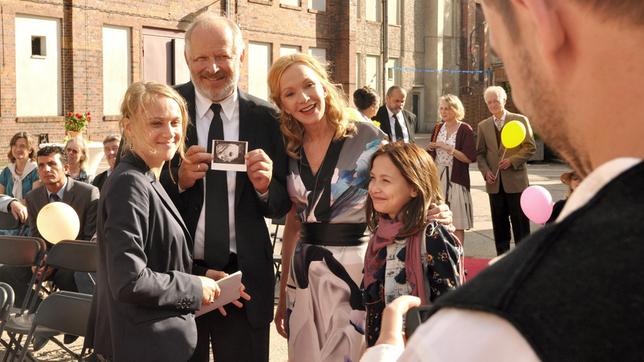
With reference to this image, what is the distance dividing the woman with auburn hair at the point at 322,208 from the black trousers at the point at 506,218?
15.9 feet

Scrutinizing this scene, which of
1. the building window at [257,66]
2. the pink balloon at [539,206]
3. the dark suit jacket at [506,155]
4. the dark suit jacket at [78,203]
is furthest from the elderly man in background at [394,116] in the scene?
the building window at [257,66]

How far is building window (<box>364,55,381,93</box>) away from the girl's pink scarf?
102 ft

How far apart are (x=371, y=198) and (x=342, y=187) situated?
0.47 feet

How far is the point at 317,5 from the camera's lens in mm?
29281

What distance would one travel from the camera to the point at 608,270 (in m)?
0.55

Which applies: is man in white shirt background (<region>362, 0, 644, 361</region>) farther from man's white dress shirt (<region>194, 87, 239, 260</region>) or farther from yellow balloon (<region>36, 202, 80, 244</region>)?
yellow balloon (<region>36, 202, 80, 244</region>)

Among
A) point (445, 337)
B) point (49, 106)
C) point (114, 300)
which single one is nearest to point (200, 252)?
point (114, 300)

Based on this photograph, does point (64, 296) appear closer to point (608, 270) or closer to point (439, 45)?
point (608, 270)

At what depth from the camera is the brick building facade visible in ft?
65.1

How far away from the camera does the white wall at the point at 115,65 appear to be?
21672 millimetres

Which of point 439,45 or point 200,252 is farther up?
point 439,45

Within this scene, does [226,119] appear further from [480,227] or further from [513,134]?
[480,227]

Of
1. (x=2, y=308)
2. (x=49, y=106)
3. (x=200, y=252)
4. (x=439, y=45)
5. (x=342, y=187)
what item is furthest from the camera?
(x=439, y=45)

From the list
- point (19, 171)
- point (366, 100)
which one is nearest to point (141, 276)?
point (19, 171)
